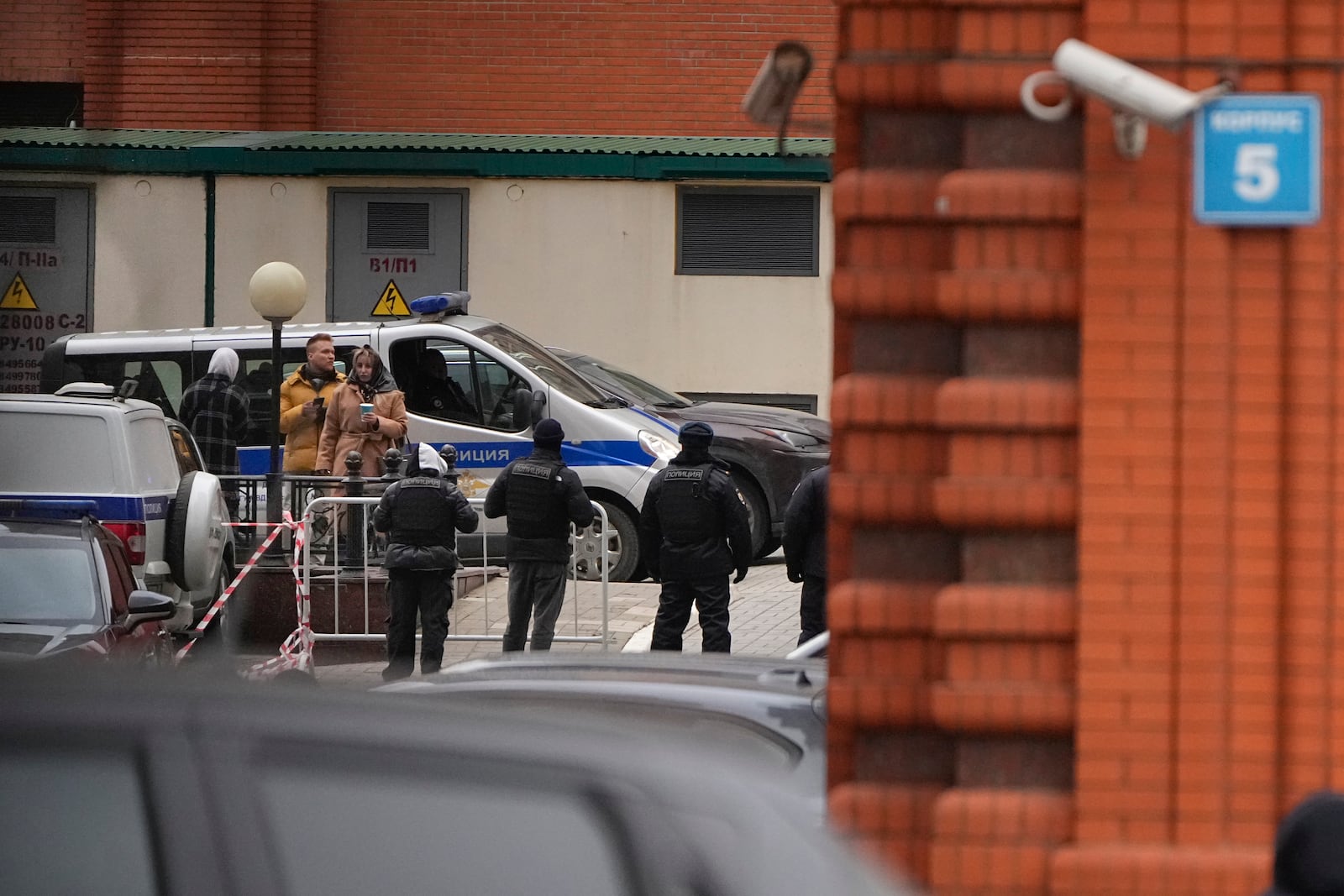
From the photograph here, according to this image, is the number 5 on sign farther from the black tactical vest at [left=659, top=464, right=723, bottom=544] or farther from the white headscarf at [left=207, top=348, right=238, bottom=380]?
the white headscarf at [left=207, top=348, right=238, bottom=380]

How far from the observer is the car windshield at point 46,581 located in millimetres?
9156

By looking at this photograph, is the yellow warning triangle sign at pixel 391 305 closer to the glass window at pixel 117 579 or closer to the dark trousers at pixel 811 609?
the glass window at pixel 117 579

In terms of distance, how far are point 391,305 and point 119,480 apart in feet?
31.9

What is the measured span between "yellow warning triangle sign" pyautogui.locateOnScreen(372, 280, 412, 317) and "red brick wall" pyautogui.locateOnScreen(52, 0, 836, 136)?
4088 mm

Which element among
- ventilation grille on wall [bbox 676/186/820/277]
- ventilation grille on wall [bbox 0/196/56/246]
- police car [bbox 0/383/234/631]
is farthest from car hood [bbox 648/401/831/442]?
ventilation grille on wall [bbox 0/196/56/246]

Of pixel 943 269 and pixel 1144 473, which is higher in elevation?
pixel 943 269

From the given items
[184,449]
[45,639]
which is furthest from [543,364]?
[45,639]

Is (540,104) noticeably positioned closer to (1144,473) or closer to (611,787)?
(1144,473)

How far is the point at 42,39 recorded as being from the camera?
25.5m

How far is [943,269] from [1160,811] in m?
1.47

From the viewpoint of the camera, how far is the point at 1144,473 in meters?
4.64

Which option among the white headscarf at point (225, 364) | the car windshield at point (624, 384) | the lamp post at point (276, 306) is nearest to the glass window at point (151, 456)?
the lamp post at point (276, 306)

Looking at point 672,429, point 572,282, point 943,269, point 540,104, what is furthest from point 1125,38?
point 540,104

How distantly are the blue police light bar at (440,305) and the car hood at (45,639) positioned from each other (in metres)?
6.71
